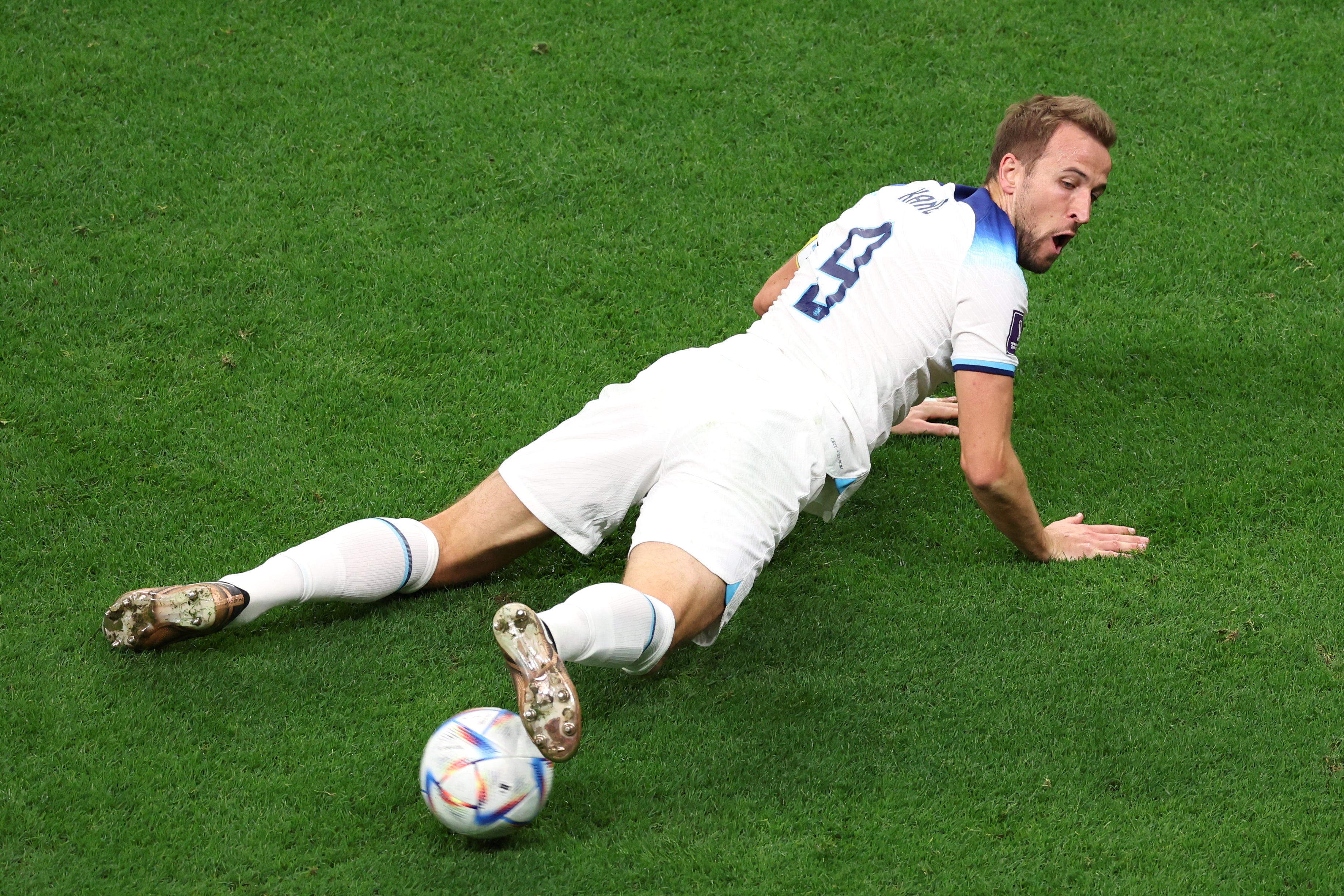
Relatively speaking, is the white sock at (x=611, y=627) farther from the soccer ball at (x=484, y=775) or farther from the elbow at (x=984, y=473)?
the elbow at (x=984, y=473)

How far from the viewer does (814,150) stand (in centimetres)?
524

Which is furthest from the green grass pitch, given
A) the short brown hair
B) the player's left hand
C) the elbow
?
the short brown hair

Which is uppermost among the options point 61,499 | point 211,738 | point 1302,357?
point 1302,357

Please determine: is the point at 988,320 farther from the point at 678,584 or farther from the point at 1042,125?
the point at 678,584

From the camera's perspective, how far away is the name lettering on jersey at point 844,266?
335 cm

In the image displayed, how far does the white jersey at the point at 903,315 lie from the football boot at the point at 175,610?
151 centimetres

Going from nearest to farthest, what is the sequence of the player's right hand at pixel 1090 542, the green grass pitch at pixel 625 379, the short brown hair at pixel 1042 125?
the green grass pitch at pixel 625 379 < the short brown hair at pixel 1042 125 < the player's right hand at pixel 1090 542

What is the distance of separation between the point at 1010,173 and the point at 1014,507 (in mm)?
915

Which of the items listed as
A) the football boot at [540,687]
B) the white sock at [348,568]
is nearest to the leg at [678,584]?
the football boot at [540,687]

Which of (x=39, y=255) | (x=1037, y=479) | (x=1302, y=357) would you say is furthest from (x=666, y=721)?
(x=39, y=255)

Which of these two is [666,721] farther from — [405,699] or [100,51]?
[100,51]

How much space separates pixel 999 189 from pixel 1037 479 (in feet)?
3.33

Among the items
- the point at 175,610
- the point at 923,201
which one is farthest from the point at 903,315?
the point at 175,610

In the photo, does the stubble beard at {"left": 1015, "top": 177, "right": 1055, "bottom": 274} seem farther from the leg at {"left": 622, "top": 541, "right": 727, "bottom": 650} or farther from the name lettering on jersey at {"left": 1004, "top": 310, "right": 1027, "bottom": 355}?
the leg at {"left": 622, "top": 541, "right": 727, "bottom": 650}
